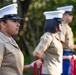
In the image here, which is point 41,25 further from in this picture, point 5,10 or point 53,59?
point 5,10

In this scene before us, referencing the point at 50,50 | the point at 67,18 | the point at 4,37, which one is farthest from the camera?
the point at 67,18

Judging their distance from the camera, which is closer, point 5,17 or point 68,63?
point 5,17

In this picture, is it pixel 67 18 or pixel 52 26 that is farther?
pixel 67 18

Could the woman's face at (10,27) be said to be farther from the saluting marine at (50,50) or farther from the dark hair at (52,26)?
the dark hair at (52,26)

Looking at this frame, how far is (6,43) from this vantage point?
197 inches

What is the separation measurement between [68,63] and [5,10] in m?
3.97

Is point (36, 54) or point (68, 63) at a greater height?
point (36, 54)

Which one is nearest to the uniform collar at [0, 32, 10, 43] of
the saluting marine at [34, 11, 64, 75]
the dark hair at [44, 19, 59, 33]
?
the saluting marine at [34, 11, 64, 75]

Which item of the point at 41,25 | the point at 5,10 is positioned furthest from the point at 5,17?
the point at 41,25

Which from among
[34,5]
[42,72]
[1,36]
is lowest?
[34,5]

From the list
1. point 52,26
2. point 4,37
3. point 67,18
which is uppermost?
point 4,37

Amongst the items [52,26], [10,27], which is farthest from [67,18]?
[10,27]

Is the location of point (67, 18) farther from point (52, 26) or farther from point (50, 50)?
point (50, 50)

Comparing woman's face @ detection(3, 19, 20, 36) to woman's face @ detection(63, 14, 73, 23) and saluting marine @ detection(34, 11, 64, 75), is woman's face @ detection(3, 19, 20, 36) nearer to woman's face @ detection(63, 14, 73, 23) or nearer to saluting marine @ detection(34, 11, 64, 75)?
saluting marine @ detection(34, 11, 64, 75)
